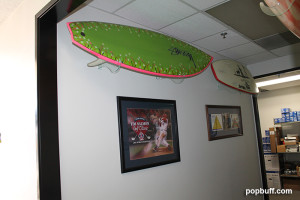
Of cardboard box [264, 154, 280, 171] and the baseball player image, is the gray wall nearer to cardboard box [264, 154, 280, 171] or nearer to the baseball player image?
the baseball player image

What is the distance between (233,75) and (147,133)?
6.45 ft

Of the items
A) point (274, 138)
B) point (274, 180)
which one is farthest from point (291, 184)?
point (274, 138)

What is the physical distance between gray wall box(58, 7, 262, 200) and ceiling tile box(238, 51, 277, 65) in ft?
3.37

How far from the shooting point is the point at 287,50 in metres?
4.05

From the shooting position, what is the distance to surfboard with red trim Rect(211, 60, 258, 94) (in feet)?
11.8

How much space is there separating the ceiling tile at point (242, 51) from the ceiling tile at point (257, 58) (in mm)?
183

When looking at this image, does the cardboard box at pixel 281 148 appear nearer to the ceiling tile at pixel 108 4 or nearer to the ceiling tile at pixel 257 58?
the ceiling tile at pixel 257 58

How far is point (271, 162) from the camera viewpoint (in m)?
6.18

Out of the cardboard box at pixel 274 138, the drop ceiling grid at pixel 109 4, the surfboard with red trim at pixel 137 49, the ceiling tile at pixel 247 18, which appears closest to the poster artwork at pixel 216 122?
the surfboard with red trim at pixel 137 49

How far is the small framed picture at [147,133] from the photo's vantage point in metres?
2.41

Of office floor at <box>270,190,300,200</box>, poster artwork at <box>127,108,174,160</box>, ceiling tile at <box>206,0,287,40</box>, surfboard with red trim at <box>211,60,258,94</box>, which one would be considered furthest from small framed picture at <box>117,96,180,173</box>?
office floor at <box>270,190,300,200</box>

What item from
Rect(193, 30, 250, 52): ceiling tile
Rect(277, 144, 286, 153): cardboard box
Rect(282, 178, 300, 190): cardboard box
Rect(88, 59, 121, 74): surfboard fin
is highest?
Rect(193, 30, 250, 52): ceiling tile

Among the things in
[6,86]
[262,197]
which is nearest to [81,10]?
[6,86]

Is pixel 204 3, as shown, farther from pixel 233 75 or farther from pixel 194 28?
pixel 233 75
